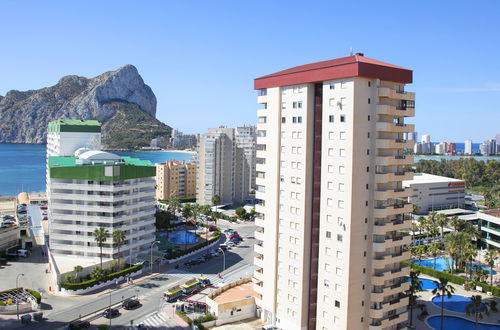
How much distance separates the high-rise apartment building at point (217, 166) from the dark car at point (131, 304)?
7251 centimetres

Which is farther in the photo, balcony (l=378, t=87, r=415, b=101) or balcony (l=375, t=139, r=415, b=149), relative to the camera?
balcony (l=375, t=139, r=415, b=149)

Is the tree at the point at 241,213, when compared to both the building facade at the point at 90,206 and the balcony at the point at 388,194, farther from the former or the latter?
the balcony at the point at 388,194

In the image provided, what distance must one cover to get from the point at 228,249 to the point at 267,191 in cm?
4125

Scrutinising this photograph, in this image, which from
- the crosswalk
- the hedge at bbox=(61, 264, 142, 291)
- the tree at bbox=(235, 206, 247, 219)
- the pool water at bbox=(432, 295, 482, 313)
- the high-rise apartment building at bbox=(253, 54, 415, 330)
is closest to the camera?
the high-rise apartment building at bbox=(253, 54, 415, 330)

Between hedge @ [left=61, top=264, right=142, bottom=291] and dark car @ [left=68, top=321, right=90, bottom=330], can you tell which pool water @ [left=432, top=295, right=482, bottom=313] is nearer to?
hedge @ [left=61, top=264, right=142, bottom=291]

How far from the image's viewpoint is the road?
52.6 m

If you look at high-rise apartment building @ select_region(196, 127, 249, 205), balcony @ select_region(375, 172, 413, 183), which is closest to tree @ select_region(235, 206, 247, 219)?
high-rise apartment building @ select_region(196, 127, 249, 205)

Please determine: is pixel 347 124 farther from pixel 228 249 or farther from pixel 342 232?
pixel 228 249

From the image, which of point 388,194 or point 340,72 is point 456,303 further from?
point 340,72

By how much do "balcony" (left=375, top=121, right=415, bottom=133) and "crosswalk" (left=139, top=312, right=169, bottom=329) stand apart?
32.8 meters

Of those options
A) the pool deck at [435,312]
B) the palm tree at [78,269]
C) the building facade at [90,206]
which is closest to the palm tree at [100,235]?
the building facade at [90,206]

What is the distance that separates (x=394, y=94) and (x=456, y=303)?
114 ft

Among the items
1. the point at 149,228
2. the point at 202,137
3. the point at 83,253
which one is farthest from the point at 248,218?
the point at 83,253

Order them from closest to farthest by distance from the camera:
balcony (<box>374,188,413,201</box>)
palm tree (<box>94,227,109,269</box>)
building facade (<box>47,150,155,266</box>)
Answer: balcony (<box>374,188,413,201</box>), palm tree (<box>94,227,109,269</box>), building facade (<box>47,150,155,266</box>)
